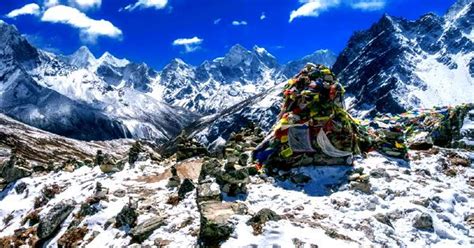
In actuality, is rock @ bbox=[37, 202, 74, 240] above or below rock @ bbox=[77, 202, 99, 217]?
below

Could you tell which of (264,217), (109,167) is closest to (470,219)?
(264,217)

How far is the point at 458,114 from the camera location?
39875mm

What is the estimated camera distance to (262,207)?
2194 cm

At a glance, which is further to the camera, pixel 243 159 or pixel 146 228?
pixel 243 159

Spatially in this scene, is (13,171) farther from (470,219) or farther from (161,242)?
(470,219)

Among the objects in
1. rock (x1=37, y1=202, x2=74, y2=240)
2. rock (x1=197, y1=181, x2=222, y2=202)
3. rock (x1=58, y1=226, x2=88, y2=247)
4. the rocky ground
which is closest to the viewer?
the rocky ground

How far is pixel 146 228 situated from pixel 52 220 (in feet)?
22.7

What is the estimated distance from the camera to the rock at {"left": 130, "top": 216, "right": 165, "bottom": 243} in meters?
20.4

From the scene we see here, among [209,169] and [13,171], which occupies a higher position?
[209,169]

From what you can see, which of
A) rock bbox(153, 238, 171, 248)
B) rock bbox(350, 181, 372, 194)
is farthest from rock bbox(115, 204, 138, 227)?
rock bbox(350, 181, 372, 194)

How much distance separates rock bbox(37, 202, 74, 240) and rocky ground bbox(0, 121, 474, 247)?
52 millimetres

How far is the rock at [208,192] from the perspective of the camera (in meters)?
21.9

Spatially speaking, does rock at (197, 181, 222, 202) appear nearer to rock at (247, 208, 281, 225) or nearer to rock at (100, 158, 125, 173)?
rock at (247, 208, 281, 225)

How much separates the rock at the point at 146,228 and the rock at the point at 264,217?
4440mm
